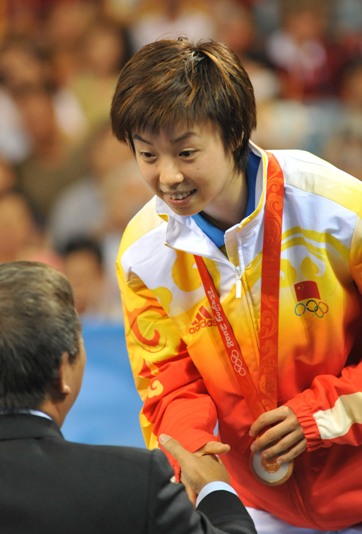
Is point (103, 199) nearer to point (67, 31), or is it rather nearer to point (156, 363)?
point (67, 31)

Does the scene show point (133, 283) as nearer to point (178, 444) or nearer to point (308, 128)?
point (178, 444)

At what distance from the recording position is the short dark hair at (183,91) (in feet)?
6.79

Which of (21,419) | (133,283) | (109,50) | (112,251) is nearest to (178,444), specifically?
(133,283)

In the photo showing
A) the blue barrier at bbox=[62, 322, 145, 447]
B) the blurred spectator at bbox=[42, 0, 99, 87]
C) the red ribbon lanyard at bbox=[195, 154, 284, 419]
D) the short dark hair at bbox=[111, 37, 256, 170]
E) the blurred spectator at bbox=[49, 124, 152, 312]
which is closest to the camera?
the short dark hair at bbox=[111, 37, 256, 170]

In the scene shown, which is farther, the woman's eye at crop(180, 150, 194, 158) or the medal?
the medal

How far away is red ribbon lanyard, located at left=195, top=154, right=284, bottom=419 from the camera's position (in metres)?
2.21

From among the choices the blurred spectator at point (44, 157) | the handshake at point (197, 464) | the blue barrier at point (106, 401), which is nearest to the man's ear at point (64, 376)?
the handshake at point (197, 464)

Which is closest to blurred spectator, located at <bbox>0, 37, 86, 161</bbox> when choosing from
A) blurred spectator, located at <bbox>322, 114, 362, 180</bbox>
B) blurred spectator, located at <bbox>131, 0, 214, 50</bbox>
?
blurred spectator, located at <bbox>131, 0, 214, 50</bbox>

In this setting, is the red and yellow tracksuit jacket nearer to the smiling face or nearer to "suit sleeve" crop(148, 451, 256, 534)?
the smiling face

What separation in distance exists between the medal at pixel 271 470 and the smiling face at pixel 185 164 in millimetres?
571

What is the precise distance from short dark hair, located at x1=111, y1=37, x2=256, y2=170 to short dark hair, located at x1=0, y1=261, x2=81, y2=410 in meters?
0.46

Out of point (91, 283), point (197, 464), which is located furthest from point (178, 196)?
point (91, 283)

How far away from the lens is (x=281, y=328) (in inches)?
89.0

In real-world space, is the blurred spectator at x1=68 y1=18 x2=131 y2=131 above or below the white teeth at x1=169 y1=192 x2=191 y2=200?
above
